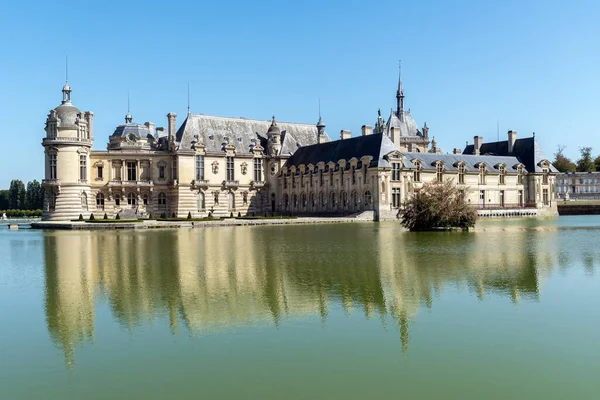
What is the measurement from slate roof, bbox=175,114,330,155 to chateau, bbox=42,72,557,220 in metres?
0.14

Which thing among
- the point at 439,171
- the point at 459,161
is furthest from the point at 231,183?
the point at 459,161

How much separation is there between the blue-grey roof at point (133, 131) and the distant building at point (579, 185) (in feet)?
289

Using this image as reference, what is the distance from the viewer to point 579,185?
416ft

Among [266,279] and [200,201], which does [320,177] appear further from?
[266,279]

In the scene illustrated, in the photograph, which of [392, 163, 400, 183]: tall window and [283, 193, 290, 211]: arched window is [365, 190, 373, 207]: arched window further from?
[283, 193, 290, 211]: arched window

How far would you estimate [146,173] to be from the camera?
68.5 meters

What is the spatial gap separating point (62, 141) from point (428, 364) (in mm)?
56168

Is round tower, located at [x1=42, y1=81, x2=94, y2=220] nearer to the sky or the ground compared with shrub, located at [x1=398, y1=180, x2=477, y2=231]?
nearer to the sky

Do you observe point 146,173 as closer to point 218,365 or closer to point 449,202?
point 449,202

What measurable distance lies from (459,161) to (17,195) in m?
72.9

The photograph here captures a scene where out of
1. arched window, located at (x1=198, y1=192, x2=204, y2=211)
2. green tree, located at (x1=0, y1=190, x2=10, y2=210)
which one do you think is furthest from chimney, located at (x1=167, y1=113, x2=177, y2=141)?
green tree, located at (x1=0, y1=190, x2=10, y2=210)

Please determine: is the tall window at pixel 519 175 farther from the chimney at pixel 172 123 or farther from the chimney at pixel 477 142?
the chimney at pixel 172 123

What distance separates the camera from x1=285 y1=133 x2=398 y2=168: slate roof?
6316cm

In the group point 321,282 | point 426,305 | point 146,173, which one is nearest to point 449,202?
point 321,282
